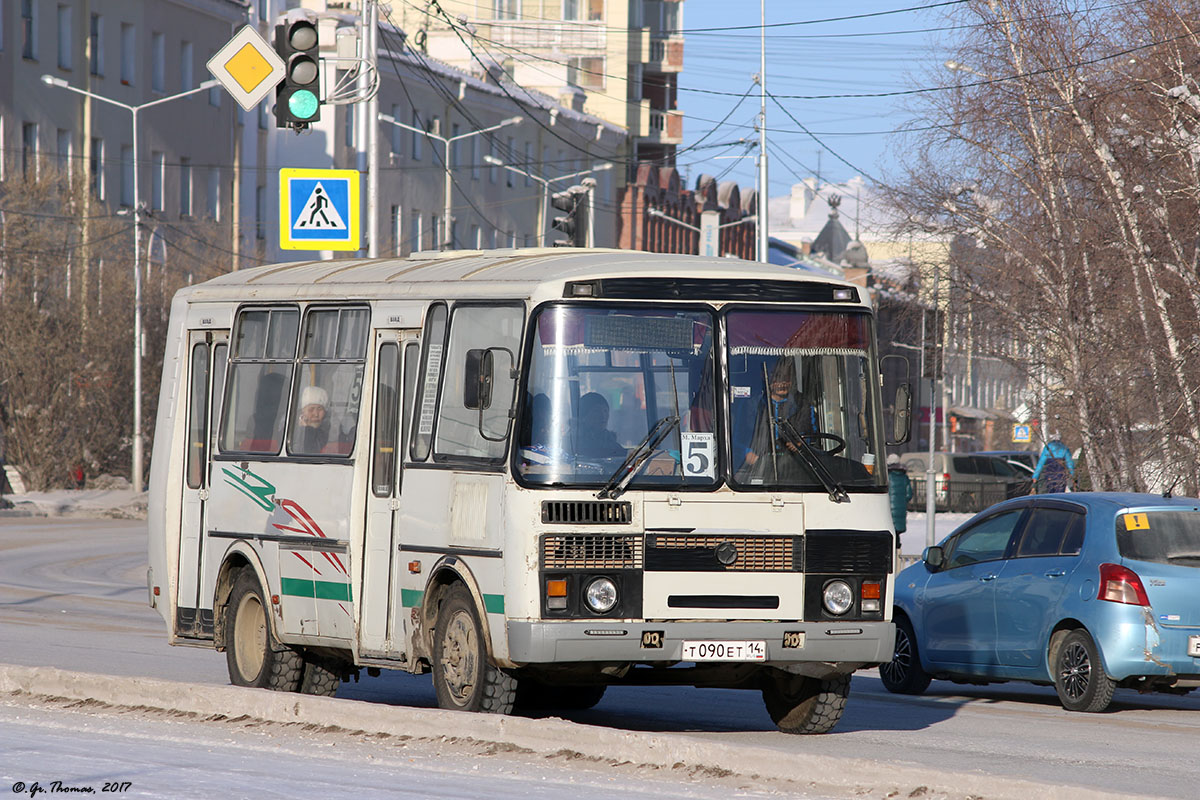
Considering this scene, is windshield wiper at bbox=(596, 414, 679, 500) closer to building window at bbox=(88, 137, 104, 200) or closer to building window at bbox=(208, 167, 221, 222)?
building window at bbox=(88, 137, 104, 200)

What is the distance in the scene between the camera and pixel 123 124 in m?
60.4

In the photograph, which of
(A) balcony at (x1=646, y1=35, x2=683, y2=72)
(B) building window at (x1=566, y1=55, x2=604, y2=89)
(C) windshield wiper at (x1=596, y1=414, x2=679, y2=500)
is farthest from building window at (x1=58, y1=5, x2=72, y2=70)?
(A) balcony at (x1=646, y1=35, x2=683, y2=72)

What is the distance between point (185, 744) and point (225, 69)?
30.4 ft

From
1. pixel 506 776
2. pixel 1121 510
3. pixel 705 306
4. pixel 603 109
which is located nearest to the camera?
pixel 506 776

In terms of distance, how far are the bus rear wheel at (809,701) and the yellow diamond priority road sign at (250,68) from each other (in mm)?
8609

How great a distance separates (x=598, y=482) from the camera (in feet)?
37.1

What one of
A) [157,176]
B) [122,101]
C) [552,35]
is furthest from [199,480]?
[552,35]

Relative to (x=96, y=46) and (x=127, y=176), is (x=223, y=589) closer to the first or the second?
(x=96, y=46)

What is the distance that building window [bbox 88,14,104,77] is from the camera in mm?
59438

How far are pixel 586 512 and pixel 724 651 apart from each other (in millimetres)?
1078

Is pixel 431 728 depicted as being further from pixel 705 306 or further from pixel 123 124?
pixel 123 124

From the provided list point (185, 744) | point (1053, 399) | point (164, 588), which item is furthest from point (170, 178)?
point (185, 744)

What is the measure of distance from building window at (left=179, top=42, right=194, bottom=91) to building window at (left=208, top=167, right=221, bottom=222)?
8.77 feet

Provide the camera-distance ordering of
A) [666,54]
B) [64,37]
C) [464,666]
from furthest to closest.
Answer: [666,54] < [64,37] < [464,666]
